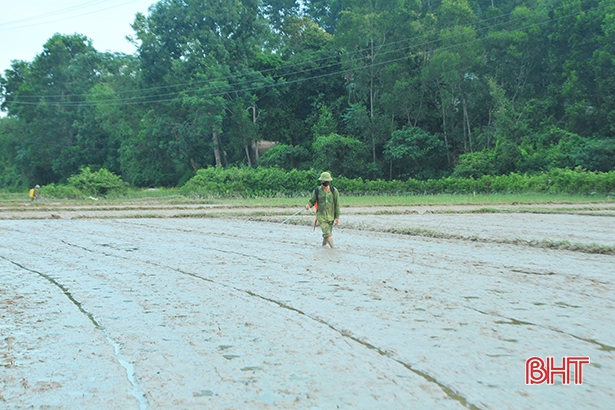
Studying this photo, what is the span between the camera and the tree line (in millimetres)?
46781

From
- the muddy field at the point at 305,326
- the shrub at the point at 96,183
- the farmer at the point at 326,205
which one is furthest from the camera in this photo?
the shrub at the point at 96,183

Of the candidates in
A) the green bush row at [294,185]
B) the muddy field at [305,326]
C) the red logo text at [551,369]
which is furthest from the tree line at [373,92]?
the red logo text at [551,369]

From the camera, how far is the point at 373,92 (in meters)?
55.0

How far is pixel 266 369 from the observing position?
5.50m

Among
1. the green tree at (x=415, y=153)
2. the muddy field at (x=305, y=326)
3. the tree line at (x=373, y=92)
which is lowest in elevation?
the muddy field at (x=305, y=326)

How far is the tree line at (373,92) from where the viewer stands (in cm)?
4678

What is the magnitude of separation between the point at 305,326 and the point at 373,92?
49.6m

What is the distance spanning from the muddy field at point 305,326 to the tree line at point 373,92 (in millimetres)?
35544

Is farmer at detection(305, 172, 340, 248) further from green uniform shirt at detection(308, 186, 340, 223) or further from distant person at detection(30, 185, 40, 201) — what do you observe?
distant person at detection(30, 185, 40, 201)

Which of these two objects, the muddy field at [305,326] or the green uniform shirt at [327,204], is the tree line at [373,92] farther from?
the muddy field at [305,326]

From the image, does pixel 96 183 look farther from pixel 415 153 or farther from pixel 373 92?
pixel 415 153

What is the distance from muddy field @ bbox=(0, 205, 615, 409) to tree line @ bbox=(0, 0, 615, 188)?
3554cm

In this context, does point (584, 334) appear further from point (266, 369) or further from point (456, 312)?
point (266, 369)

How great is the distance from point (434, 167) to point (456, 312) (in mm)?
47654
